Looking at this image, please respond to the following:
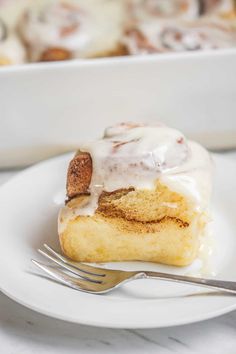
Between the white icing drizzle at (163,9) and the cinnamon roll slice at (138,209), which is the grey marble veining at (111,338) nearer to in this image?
the cinnamon roll slice at (138,209)

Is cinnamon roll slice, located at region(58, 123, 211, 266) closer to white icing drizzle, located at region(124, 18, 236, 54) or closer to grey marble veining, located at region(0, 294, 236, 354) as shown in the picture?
grey marble veining, located at region(0, 294, 236, 354)

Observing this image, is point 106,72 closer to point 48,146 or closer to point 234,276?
point 48,146

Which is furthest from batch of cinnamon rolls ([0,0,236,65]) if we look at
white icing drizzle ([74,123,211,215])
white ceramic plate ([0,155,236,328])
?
white icing drizzle ([74,123,211,215])

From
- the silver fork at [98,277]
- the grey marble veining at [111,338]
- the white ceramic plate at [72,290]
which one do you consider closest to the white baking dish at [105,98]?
the white ceramic plate at [72,290]

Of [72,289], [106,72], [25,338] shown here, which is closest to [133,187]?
[72,289]

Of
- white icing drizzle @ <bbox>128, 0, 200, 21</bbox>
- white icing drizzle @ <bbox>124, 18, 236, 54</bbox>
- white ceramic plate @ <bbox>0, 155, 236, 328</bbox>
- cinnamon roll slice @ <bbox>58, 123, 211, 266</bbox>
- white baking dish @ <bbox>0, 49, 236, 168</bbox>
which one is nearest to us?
white ceramic plate @ <bbox>0, 155, 236, 328</bbox>

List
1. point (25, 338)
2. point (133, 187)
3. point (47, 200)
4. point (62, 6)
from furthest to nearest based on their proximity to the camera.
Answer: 1. point (62, 6)
2. point (47, 200)
3. point (133, 187)
4. point (25, 338)

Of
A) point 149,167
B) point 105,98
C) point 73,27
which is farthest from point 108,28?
point 149,167

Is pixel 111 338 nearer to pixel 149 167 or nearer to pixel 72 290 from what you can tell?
pixel 72 290
